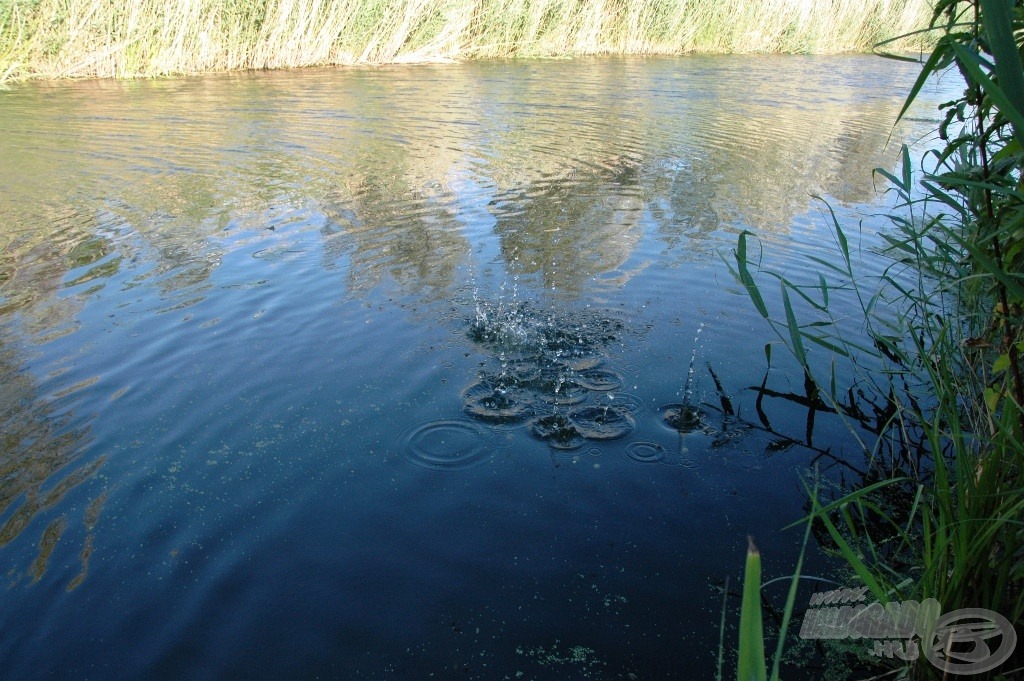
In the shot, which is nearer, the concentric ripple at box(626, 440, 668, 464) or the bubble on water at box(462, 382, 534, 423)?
the concentric ripple at box(626, 440, 668, 464)

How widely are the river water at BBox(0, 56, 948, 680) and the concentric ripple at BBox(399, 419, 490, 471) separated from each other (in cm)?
2

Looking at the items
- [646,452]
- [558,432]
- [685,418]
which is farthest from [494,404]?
[685,418]

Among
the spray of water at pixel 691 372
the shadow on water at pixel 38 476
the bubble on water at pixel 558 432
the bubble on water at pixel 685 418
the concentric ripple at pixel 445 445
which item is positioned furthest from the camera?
the spray of water at pixel 691 372

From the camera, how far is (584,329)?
5133 mm

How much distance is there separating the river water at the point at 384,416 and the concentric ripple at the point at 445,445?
2 centimetres

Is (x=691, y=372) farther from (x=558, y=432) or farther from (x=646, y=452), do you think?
(x=558, y=432)

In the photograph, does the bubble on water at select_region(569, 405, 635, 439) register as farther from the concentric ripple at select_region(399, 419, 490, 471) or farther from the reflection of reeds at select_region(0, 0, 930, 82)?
the reflection of reeds at select_region(0, 0, 930, 82)

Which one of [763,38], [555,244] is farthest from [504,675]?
[763,38]

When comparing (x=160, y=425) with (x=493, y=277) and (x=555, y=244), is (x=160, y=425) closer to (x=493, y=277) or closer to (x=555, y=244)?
(x=493, y=277)

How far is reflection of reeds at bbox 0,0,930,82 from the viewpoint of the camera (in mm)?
13922

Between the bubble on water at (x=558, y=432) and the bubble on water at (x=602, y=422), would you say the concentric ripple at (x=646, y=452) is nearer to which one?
the bubble on water at (x=602, y=422)

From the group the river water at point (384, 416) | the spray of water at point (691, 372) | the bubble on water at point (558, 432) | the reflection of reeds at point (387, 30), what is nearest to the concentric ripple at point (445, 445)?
the river water at point (384, 416)

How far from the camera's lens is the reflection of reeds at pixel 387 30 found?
13.9 metres

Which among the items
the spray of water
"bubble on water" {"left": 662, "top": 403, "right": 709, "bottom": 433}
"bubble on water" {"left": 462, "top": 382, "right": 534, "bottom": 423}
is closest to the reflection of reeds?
"bubble on water" {"left": 462, "top": 382, "right": 534, "bottom": 423}
